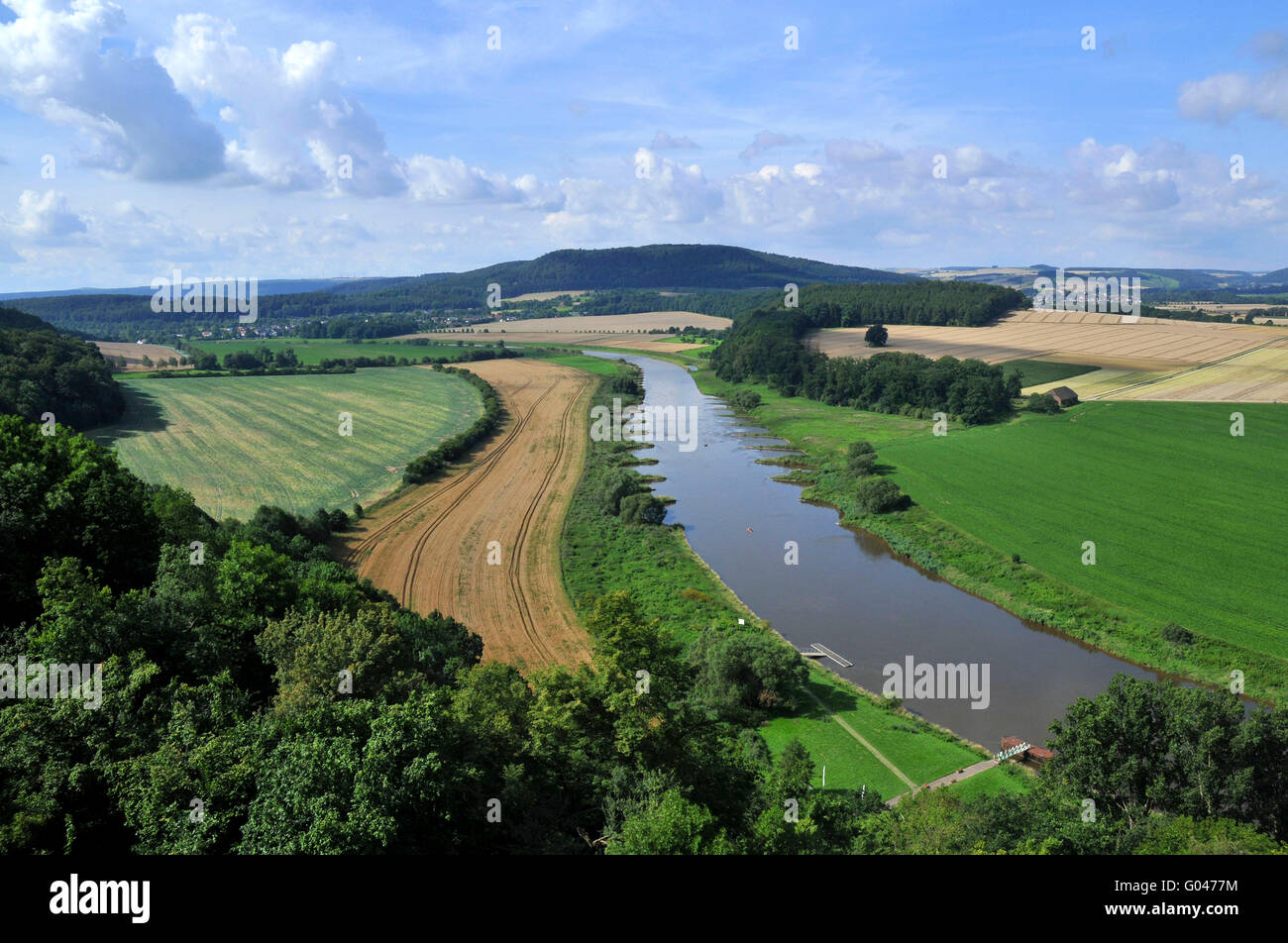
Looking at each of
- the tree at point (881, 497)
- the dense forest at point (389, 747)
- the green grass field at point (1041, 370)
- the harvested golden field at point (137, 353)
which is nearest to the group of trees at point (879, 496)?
the tree at point (881, 497)

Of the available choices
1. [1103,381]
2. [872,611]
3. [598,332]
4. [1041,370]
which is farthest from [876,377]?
[598,332]

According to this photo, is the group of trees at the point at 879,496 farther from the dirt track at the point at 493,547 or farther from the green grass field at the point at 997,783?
the green grass field at the point at 997,783

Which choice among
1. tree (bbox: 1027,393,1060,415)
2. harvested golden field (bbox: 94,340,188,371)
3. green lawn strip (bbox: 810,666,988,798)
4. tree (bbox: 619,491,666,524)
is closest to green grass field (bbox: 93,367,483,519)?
tree (bbox: 619,491,666,524)

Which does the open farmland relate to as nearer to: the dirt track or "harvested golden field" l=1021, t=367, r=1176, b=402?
"harvested golden field" l=1021, t=367, r=1176, b=402
